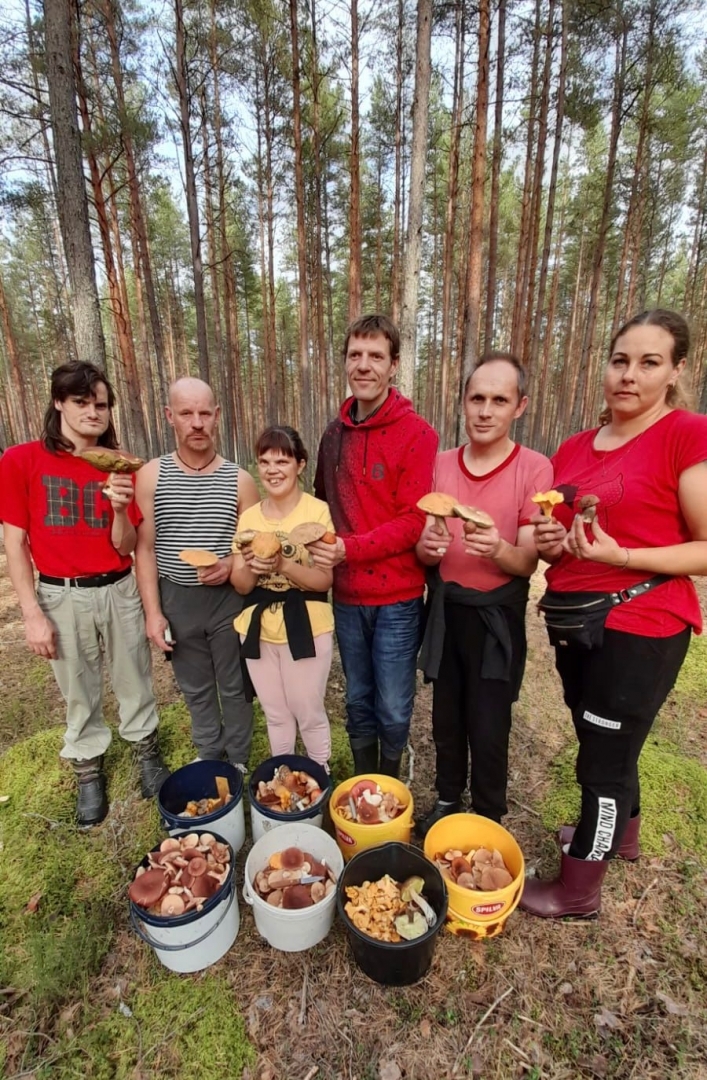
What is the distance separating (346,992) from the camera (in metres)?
2.14

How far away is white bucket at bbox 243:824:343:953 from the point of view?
2.19 m

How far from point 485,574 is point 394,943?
66.5 inches

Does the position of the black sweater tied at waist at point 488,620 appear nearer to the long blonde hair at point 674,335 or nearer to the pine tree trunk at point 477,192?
the long blonde hair at point 674,335


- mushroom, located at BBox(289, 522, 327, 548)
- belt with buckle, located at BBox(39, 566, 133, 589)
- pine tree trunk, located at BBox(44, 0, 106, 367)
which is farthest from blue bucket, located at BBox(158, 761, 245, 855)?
pine tree trunk, located at BBox(44, 0, 106, 367)

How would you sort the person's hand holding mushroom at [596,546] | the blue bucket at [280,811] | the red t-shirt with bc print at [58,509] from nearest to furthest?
1. the person's hand holding mushroom at [596,546]
2. the blue bucket at [280,811]
3. the red t-shirt with bc print at [58,509]

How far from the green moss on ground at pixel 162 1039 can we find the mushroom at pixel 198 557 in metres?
2.00

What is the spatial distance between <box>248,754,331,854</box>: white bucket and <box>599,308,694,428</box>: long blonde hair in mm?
2698

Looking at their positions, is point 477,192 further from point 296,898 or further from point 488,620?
point 296,898

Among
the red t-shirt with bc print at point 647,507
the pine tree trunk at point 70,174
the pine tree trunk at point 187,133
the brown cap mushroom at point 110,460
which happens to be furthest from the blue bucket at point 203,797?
the pine tree trunk at point 187,133

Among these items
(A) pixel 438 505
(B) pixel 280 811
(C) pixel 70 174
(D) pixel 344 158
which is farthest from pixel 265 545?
(D) pixel 344 158

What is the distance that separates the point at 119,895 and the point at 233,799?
2.59 ft

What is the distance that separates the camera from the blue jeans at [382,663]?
2744 millimetres

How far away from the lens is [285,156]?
1534cm

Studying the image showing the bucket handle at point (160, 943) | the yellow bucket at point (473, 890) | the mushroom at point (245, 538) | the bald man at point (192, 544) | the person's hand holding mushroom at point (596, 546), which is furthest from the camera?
the bald man at point (192, 544)
